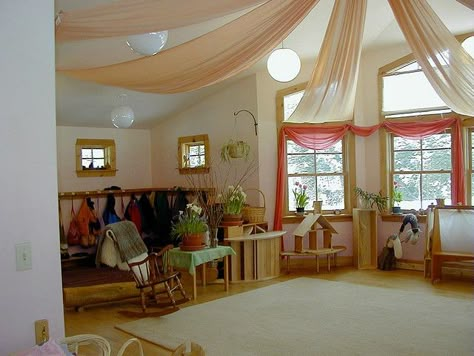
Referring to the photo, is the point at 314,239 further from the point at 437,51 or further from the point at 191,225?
the point at 437,51

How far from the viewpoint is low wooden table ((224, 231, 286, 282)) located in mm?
6626

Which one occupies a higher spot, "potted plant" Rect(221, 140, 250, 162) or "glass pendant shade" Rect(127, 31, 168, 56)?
"glass pendant shade" Rect(127, 31, 168, 56)

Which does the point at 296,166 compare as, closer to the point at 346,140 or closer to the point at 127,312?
the point at 346,140

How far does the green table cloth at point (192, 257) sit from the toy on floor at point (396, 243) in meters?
2.58

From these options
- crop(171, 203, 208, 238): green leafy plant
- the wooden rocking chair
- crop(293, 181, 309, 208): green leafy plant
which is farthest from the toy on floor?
the wooden rocking chair

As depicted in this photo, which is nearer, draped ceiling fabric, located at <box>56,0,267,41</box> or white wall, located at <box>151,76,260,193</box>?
draped ceiling fabric, located at <box>56,0,267,41</box>

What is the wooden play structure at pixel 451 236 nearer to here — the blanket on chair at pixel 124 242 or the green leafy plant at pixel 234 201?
the green leafy plant at pixel 234 201

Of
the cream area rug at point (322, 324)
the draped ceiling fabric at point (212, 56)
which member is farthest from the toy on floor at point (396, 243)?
the draped ceiling fabric at point (212, 56)

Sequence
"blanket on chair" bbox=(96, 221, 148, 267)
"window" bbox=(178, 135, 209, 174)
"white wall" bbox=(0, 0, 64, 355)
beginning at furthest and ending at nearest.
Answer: "window" bbox=(178, 135, 209, 174) < "blanket on chair" bbox=(96, 221, 148, 267) < "white wall" bbox=(0, 0, 64, 355)

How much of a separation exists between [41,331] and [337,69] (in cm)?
378

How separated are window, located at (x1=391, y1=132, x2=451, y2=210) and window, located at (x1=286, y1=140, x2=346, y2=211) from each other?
2.68 ft

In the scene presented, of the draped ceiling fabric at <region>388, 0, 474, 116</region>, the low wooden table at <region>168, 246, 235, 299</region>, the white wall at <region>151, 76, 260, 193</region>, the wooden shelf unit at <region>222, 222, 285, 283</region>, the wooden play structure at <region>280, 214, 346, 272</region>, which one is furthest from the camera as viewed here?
the white wall at <region>151, 76, 260, 193</region>

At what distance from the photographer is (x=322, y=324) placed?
4.65 metres

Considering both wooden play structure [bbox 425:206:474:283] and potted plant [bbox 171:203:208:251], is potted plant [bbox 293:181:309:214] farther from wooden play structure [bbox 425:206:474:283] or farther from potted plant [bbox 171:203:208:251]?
potted plant [bbox 171:203:208:251]
